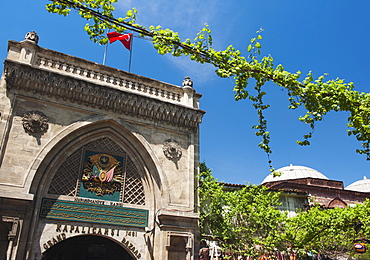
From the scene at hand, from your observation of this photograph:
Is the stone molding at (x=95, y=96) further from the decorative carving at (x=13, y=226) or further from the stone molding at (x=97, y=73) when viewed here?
the decorative carving at (x=13, y=226)

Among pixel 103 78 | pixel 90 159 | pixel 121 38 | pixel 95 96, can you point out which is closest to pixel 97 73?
pixel 103 78

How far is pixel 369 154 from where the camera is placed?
812 centimetres

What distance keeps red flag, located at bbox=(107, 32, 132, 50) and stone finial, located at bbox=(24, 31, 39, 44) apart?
129 inches

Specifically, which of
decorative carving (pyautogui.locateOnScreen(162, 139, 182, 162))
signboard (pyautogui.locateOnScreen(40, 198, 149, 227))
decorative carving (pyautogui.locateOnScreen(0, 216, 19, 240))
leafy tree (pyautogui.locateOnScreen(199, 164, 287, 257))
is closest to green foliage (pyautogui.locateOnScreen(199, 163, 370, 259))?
leafy tree (pyautogui.locateOnScreen(199, 164, 287, 257))

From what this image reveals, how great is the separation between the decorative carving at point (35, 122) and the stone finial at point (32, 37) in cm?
291

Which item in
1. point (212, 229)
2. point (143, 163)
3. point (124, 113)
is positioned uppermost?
point (124, 113)

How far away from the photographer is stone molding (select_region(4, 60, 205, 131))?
12094 millimetres

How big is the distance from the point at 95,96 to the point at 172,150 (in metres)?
3.83

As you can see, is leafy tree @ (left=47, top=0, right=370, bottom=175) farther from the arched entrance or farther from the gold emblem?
the arched entrance

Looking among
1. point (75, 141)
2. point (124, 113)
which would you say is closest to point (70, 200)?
point (75, 141)

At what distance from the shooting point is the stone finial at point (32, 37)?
12852mm

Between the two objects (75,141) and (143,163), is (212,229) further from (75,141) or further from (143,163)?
(75,141)

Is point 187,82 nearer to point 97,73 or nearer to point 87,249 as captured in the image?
point 97,73

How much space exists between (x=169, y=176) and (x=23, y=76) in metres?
6.65
